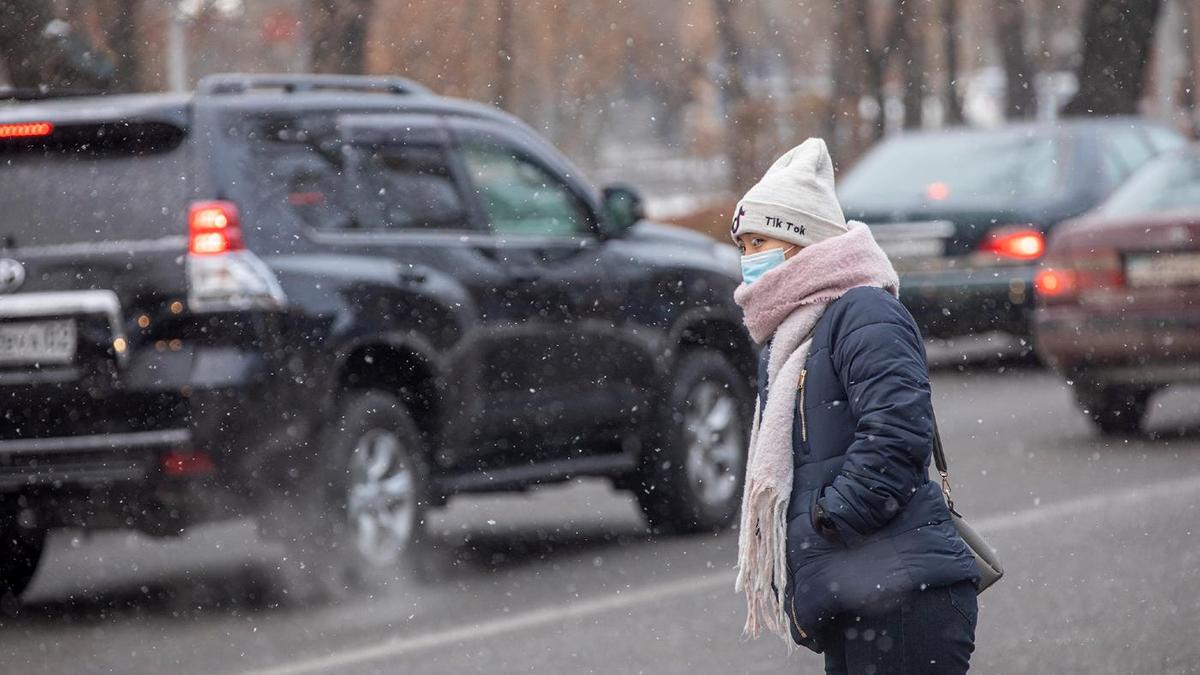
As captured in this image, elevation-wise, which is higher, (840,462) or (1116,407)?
(840,462)

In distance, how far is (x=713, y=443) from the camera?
955 centimetres

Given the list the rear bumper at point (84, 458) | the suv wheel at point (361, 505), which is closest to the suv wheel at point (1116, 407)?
the suv wheel at point (361, 505)

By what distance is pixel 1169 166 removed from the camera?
1255 centimetres

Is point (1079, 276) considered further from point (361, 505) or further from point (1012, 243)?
point (361, 505)

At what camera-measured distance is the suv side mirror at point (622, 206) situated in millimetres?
9133

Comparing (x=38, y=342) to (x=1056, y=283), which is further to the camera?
(x=1056, y=283)

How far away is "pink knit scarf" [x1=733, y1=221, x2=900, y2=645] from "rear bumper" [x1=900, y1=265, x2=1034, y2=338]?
10.9m

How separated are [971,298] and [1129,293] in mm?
3716

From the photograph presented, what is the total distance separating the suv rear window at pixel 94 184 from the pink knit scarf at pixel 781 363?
3.95m

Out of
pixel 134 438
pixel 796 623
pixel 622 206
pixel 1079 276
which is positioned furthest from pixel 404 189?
pixel 796 623

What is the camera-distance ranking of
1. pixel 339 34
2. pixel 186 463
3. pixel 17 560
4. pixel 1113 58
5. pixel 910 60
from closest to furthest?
1. pixel 186 463
2. pixel 17 560
3. pixel 339 34
4. pixel 1113 58
5. pixel 910 60

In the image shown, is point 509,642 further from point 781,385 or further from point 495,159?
point 781,385

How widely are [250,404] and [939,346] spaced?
1171 cm

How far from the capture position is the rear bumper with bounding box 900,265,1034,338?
49.4 feet
